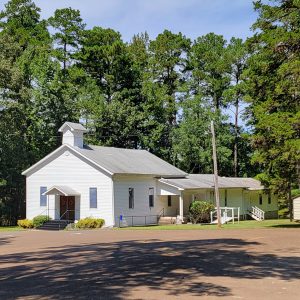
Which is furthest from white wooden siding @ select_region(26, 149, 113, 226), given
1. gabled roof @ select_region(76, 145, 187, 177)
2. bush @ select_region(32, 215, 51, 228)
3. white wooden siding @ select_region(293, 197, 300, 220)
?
white wooden siding @ select_region(293, 197, 300, 220)

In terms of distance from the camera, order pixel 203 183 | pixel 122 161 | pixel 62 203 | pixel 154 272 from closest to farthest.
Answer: pixel 154 272 < pixel 62 203 < pixel 122 161 < pixel 203 183

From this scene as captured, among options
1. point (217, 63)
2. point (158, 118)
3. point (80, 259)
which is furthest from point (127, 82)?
point (80, 259)

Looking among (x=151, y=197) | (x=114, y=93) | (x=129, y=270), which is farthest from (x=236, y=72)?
(x=129, y=270)

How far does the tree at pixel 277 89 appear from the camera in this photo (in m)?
30.1

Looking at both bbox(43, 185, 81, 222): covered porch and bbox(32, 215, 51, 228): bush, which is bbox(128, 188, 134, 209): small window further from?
bbox(32, 215, 51, 228): bush

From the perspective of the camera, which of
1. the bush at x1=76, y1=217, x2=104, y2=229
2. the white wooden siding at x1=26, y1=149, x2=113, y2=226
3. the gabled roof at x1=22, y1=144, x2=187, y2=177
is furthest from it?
the gabled roof at x1=22, y1=144, x2=187, y2=177

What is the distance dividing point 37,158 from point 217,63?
2504 cm

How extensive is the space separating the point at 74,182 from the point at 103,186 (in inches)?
117

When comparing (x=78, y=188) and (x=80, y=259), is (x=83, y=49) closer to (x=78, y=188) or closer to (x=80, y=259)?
(x=78, y=188)

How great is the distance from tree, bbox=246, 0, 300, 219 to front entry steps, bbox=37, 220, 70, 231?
15246 mm

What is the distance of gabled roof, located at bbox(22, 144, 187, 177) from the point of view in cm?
3961

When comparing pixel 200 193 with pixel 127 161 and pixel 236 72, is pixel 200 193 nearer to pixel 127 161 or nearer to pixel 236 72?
pixel 127 161

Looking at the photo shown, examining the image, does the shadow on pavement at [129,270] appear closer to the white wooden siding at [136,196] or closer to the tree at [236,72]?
the white wooden siding at [136,196]

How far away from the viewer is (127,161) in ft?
144
